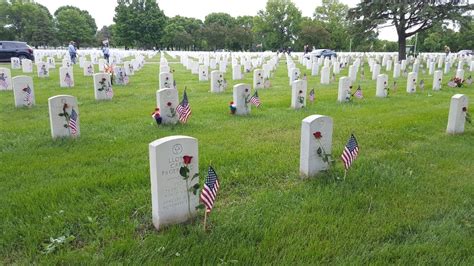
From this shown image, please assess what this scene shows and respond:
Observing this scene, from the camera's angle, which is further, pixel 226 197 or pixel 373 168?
pixel 373 168

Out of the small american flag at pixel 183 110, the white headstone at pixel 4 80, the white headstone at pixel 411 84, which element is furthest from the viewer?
the white headstone at pixel 411 84

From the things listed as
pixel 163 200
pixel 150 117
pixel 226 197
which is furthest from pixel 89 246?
pixel 150 117

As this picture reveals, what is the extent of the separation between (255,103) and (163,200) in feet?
20.3

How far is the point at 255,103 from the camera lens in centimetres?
962

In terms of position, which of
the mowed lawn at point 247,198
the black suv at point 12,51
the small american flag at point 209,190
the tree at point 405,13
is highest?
the tree at point 405,13

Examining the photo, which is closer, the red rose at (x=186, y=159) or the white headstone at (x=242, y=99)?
the red rose at (x=186, y=159)

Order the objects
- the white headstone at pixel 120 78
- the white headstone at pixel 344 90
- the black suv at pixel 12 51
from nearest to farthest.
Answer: the white headstone at pixel 344 90 → the white headstone at pixel 120 78 → the black suv at pixel 12 51

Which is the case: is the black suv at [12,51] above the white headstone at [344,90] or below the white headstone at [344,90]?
above

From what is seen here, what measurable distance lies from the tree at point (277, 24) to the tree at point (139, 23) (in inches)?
859

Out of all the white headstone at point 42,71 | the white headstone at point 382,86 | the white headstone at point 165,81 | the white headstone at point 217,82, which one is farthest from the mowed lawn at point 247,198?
the white headstone at point 42,71

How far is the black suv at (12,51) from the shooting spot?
26.1 metres

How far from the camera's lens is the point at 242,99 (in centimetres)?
909

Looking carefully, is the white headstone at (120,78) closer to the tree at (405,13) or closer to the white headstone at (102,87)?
the white headstone at (102,87)

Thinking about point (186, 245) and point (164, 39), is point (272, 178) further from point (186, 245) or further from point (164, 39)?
point (164, 39)
